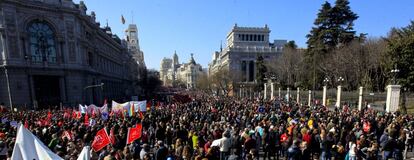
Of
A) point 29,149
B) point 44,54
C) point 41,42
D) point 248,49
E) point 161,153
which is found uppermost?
point 248,49

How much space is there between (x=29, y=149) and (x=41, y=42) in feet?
119

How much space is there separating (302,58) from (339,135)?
43055 millimetres

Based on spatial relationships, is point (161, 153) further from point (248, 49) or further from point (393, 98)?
point (248, 49)

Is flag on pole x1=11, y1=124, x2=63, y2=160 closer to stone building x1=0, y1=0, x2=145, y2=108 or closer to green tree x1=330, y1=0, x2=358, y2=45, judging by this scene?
stone building x1=0, y1=0, x2=145, y2=108

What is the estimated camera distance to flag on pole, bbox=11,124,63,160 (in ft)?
20.1

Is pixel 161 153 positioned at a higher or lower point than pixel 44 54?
lower

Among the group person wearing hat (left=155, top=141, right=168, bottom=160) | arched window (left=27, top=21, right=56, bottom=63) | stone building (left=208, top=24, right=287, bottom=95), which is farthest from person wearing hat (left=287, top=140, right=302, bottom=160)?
stone building (left=208, top=24, right=287, bottom=95)

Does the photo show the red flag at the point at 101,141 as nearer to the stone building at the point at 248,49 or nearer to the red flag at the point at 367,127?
the red flag at the point at 367,127

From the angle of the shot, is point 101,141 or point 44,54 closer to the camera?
point 101,141

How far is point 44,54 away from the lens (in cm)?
3734

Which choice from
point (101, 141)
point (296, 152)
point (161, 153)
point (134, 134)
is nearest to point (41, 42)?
point (134, 134)

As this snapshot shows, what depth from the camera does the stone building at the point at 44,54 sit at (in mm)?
34188

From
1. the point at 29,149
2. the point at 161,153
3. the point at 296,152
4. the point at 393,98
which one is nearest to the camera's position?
the point at 29,149

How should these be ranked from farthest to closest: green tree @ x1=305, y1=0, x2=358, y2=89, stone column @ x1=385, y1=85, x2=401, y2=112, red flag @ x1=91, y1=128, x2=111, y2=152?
green tree @ x1=305, y1=0, x2=358, y2=89 → stone column @ x1=385, y1=85, x2=401, y2=112 → red flag @ x1=91, y1=128, x2=111, y2=152
